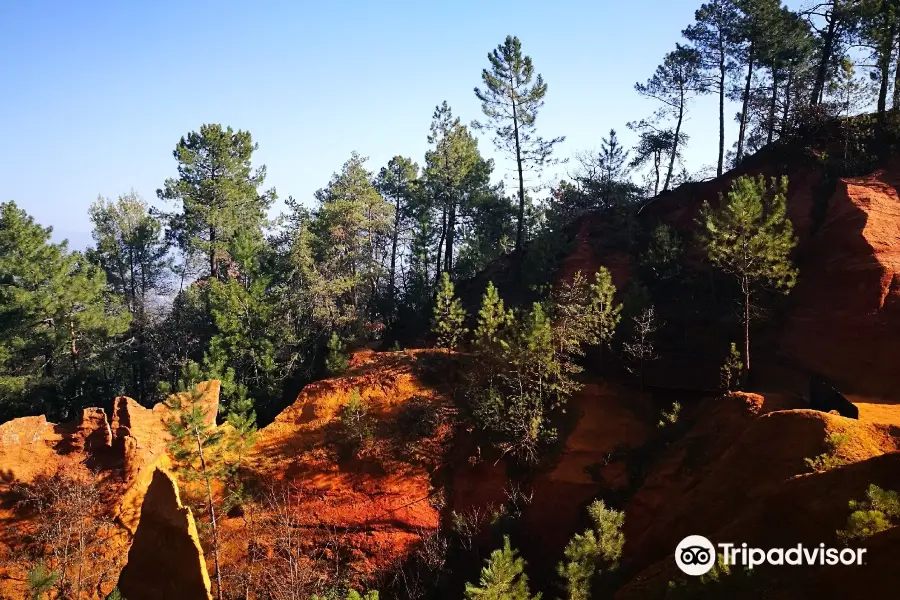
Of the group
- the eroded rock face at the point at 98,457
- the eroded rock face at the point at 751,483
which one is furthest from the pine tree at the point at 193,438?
the eroded rock face at the point at 751,483

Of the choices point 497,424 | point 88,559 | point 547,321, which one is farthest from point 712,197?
point 88,559

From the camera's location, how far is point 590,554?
15227 mm

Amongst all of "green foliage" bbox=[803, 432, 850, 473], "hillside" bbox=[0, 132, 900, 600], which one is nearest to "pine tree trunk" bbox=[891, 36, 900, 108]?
"hillside" bbox=[0, 132, 900, 600]

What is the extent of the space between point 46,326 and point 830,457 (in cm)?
3452

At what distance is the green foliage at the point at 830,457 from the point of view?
13911 millimetres

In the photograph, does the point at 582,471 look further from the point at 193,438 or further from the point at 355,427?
the point at 193,438

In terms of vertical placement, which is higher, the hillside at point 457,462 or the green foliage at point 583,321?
the green foliage at point 583,321

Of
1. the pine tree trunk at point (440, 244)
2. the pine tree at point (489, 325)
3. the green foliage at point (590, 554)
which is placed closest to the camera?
the green foliage at point (590, 554)

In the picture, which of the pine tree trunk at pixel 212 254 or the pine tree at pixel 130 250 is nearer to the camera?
the pine tree trunk at pixel 212 254

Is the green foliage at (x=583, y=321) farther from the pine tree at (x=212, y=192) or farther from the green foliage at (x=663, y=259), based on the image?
the pine tree at (x=212, y=192)

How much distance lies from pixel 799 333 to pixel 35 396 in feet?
120

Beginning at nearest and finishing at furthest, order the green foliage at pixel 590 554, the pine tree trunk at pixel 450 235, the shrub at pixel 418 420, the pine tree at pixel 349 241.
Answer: the green foliage at pixel 590 554 < the shrub at pixel 418 420 < the pine tree at pixel 349 241 < the pine tree trunk at pixel 450 235

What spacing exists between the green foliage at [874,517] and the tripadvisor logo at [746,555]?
33 centimetres

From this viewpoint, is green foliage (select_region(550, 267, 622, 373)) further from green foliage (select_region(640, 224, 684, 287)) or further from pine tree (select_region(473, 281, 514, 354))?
green foliage (select_region(640, 224, 684, 287))
